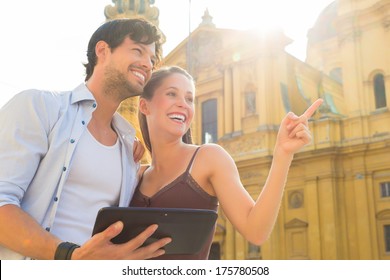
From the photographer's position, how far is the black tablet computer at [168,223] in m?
1.65

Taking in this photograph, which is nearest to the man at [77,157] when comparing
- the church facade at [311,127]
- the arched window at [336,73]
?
the church facade at [311,127]

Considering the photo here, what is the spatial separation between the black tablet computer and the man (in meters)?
0.03

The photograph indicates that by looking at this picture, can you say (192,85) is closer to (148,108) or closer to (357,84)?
(148,108)

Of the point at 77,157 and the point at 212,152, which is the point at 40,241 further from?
the point at 212,152

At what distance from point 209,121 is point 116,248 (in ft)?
61.3

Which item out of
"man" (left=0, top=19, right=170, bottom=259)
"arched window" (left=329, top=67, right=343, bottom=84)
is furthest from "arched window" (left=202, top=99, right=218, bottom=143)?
"man" (left=0, top=19, right=170, bottom=259)

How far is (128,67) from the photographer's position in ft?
6.83

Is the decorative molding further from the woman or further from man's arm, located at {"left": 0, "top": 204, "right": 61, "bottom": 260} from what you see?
man's arm, located at {"left": 0, "top": 204, "right": 61, "bottom": 260}

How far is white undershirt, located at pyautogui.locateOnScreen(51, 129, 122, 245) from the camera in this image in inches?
75.4

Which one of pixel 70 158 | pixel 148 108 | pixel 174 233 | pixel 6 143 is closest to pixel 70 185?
pixel 70 158

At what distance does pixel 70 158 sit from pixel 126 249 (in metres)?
0.42

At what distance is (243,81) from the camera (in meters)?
19.4

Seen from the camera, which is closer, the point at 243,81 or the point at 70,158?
the point at 70,158
